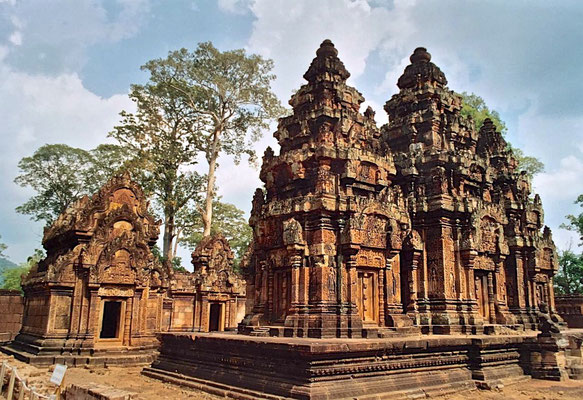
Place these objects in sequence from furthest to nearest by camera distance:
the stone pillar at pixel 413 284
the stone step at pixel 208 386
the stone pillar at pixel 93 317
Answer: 1. the stone pillar at pixel 93 317
2. the stone pillar at pixel 413 284
3. the stone step at pixel 208 386

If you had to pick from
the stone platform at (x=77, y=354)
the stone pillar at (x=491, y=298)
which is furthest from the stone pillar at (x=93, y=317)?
the stone pillar at (x=491, y=298)

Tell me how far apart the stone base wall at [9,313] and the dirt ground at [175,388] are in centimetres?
949

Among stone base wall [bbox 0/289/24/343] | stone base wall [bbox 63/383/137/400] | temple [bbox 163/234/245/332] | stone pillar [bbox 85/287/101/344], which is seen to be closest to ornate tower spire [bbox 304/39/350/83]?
stone pillar [bbox 85/287/101/344]

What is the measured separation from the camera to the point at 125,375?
12.1 meters

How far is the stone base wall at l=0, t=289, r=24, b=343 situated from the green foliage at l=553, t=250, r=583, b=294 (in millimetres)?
30439

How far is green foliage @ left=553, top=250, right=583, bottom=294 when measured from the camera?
30.2m

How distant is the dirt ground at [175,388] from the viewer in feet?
29.9

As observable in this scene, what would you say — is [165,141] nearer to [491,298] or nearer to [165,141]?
[165,141]

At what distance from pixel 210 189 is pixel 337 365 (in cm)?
1826

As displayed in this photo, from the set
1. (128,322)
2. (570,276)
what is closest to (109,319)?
(128,322)

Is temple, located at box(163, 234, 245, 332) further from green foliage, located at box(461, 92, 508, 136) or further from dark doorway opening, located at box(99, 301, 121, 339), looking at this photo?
green foliage, located at box(461, 92, 508, 136)

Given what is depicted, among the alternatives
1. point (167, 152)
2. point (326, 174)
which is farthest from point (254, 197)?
point (167, 152)

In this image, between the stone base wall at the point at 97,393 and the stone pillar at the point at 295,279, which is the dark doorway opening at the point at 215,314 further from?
the stone base wall at the point at 97,393

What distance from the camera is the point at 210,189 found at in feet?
82.9
